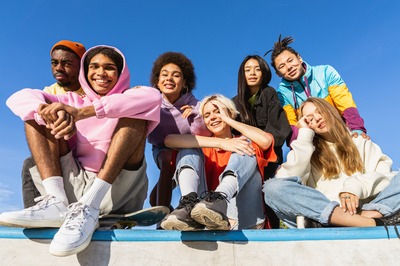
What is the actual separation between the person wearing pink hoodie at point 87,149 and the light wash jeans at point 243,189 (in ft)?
1.46

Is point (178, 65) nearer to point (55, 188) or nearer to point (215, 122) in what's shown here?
point (215, 122)

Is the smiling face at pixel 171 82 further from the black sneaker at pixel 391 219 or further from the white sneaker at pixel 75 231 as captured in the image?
the black sneaker at pixel 391 219

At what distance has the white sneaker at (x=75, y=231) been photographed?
2258mm

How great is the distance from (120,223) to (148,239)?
25.8 inches

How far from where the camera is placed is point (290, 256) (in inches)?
97.5

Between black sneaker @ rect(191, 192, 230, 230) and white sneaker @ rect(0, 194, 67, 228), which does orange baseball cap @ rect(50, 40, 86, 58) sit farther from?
black sneaker @ rect(191, 192, 230, 230)

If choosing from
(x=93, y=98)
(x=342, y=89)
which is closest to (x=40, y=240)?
(x=93, y=98)

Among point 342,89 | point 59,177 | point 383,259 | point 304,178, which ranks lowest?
point 383,259

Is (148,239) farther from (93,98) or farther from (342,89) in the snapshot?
(342,89)

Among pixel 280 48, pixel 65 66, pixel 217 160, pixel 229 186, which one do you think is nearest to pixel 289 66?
pixel 280 48

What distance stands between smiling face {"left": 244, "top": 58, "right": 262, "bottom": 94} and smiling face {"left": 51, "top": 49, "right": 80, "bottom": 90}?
84.3 inches

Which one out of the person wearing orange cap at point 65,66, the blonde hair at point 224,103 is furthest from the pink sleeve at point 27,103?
the blonde hair at point 224,103

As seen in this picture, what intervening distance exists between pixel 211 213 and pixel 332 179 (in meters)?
1.58

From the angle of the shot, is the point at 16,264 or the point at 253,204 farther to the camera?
the point at 253,204
